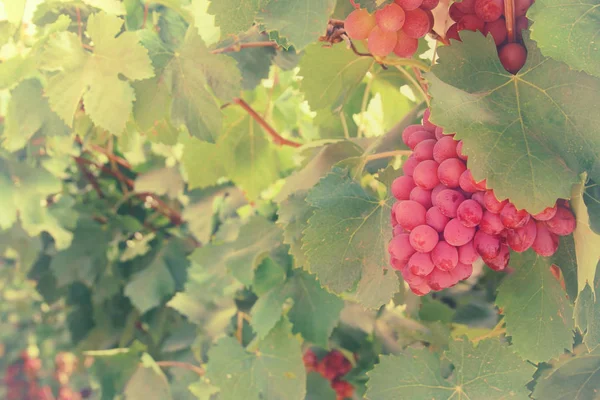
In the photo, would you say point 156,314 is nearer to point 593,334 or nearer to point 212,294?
point 212,294

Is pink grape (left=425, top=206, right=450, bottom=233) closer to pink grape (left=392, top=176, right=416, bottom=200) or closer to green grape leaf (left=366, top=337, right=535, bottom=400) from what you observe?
pink grape (left=392, top=176, right=416, bottom=200)

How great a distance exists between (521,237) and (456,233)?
0.22ft

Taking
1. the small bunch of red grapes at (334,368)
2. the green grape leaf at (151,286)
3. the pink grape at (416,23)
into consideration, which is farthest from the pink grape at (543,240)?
the green grape leaf at (151,286)

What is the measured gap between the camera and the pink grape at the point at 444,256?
53 cm

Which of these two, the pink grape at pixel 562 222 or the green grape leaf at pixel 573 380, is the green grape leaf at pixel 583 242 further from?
the green grape leaf at pixel 573 380

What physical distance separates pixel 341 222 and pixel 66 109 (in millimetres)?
435

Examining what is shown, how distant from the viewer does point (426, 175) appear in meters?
0.55

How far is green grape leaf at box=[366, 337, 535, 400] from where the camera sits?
2.24 ft

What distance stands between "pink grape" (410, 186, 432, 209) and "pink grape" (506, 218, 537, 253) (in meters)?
0.08

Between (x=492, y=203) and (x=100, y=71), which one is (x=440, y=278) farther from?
(x=100, y=71)

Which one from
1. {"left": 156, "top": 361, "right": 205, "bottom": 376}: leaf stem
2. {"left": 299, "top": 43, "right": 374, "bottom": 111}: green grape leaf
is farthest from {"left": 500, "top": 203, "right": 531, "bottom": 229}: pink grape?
{"left": 156, "top": 361, "right": 205, "bottom": 376}: leaf stem

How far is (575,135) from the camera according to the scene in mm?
539


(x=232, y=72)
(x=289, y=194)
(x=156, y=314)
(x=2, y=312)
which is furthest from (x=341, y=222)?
(x=2, y=312)

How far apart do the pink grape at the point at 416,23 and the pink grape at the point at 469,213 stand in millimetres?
180
